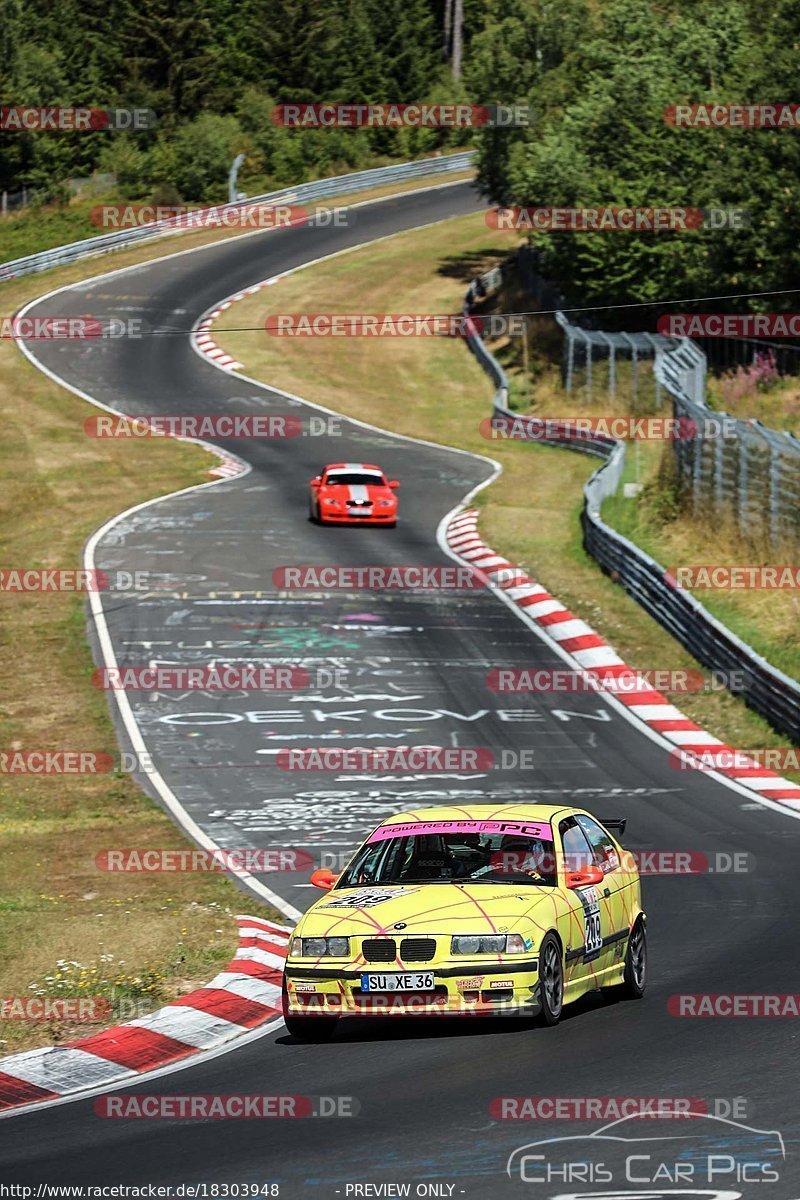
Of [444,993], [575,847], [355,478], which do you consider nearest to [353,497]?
[355,478]

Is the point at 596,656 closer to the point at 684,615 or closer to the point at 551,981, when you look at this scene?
the point at 684,615

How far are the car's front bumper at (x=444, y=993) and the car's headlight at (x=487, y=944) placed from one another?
0.30 ft

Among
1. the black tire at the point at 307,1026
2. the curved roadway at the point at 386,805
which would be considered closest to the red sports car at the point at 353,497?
the curved roadway at the point at 386,805

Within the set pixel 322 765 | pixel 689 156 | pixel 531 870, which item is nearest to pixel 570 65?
pixel 689 156

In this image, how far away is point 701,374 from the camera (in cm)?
4662

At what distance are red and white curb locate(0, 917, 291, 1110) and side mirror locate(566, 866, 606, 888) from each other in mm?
2384

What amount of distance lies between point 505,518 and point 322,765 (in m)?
18.3

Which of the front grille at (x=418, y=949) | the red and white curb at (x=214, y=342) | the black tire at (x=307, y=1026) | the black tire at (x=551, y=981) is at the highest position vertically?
the front grille at (x=418, y=949)

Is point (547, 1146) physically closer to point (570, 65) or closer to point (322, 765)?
point (322, 765)

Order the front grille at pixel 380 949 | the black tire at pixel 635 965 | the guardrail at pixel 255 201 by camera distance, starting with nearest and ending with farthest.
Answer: the front grille at pixel 380 949 → the black tire at pixel 635 965 → the guardrail at pixel 255 201

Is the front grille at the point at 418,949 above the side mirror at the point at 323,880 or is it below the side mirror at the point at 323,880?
above

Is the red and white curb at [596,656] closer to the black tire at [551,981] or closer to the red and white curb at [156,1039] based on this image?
the red and white curb at [156,1039]

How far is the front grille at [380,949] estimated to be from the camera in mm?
11344

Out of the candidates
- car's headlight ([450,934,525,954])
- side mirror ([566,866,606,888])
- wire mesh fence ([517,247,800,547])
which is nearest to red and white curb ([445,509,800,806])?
wire mesh fence ([517,247,800,547])
